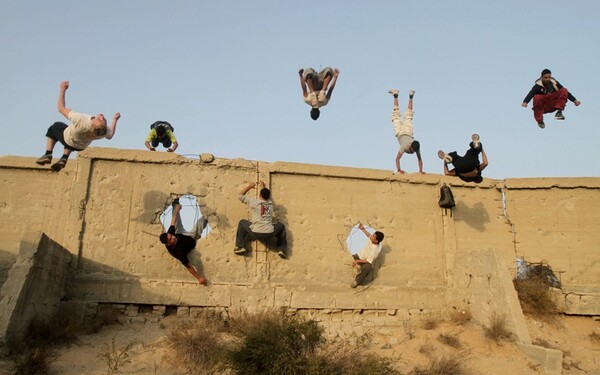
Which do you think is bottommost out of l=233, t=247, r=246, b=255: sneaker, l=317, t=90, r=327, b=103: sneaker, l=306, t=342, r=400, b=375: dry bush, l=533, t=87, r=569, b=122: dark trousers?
l=306, t=342, r=400, b=375: dry bush

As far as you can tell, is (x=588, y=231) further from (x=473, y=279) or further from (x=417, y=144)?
(x=417, y=144)

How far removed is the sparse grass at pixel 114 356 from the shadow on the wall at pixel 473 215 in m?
7.40

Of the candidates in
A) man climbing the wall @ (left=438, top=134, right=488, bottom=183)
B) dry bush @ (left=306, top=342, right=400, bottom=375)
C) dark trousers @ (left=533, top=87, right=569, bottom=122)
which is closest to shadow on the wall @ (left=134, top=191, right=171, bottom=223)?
dry bush @ (left=306, top=342, right=400, bottom=375)

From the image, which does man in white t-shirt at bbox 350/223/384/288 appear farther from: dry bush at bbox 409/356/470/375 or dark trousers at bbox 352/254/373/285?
dry bush at bbox 409/356/470/375

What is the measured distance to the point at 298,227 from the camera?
11.7 meters

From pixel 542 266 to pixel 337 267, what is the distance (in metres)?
4.66

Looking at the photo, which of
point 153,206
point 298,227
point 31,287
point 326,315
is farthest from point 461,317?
point 31,287

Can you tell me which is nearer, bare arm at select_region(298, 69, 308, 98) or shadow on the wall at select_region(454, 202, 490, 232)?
bare arm at select_region(298, 69, 308, 98)

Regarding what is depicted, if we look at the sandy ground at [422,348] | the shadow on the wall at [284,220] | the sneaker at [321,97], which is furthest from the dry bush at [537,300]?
the sneaker at [321,97]

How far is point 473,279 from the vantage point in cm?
1146

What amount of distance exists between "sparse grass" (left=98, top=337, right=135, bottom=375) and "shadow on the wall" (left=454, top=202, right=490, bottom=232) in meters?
7.40

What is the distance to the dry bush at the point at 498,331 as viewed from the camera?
33.6 ft

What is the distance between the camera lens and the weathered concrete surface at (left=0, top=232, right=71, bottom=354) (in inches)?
331

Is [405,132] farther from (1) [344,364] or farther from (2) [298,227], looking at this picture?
(1) [344,364]
